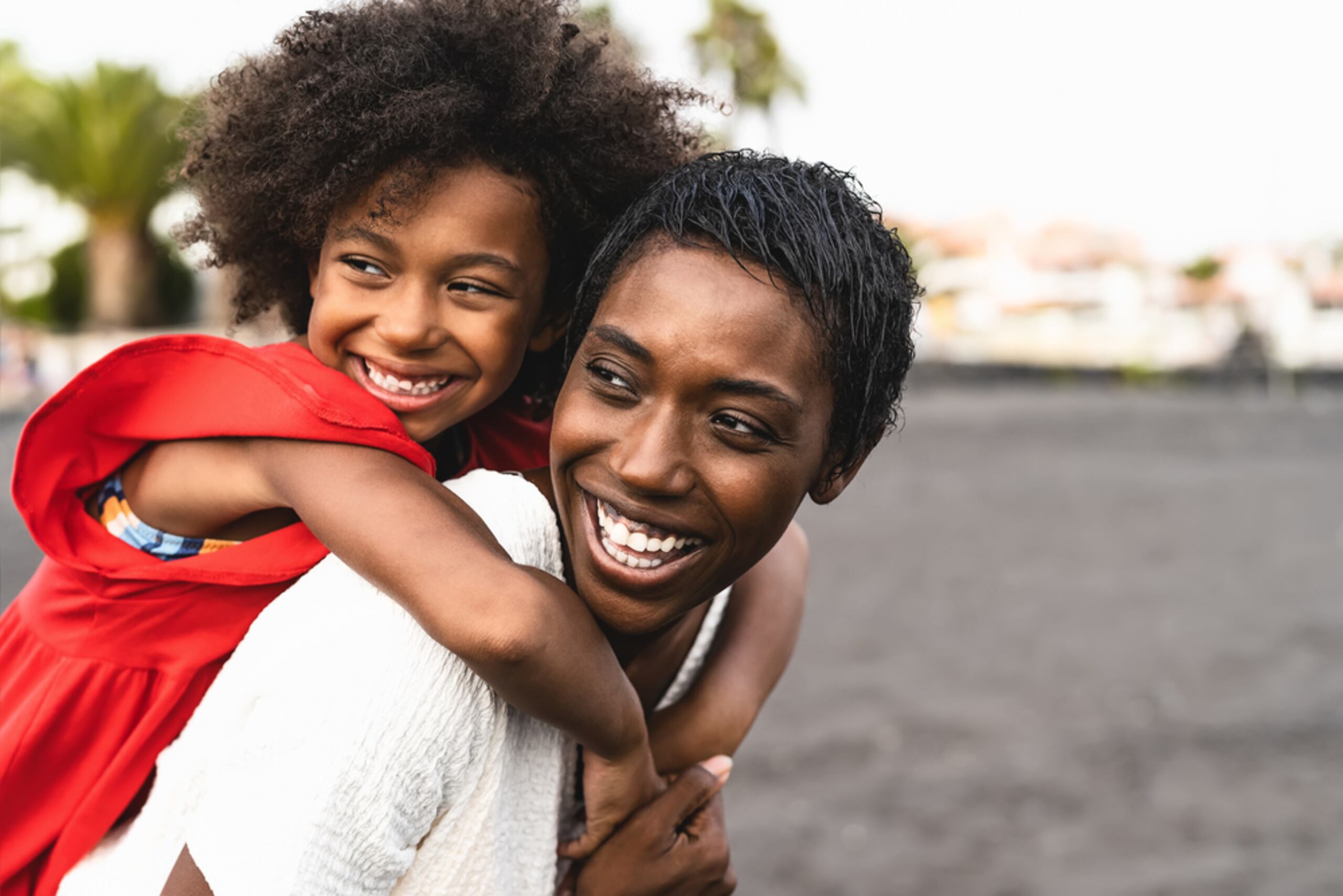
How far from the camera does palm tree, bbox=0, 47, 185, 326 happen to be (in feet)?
99.2

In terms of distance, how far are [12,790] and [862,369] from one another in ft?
5.08

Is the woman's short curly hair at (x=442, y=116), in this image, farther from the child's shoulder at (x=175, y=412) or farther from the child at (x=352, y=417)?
the child's shoulder at (x=175, y=412)

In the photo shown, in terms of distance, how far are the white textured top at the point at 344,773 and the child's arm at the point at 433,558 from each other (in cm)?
4

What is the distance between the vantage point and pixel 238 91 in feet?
8.49

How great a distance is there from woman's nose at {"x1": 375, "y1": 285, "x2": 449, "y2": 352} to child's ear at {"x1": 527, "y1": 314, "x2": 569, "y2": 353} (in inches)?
8.7

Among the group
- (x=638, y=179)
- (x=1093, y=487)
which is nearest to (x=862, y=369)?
(x=638, y=179)

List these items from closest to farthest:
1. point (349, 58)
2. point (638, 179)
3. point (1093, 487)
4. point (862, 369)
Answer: point (862, 369)
point (349, 58)
point (638, 179)
point (1093, 487)

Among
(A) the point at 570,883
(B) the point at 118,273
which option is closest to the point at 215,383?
(A) the point at 570,883

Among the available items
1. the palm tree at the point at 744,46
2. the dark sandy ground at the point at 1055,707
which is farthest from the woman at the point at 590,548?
the palm tree at the point at 744,46

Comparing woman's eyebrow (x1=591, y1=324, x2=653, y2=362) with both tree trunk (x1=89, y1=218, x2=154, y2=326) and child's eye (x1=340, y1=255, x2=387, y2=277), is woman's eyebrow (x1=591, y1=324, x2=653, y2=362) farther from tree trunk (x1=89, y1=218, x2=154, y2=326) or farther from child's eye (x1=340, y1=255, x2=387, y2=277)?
tree trunk (x1=89, y1=218, x2=154, y2=326)

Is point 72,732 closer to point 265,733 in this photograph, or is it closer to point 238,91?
point 265,733

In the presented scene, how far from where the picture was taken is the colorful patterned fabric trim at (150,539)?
84.4 inches

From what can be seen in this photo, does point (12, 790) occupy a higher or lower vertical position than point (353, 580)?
lower

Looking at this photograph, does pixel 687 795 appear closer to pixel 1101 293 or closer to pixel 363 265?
pixel 363 265
